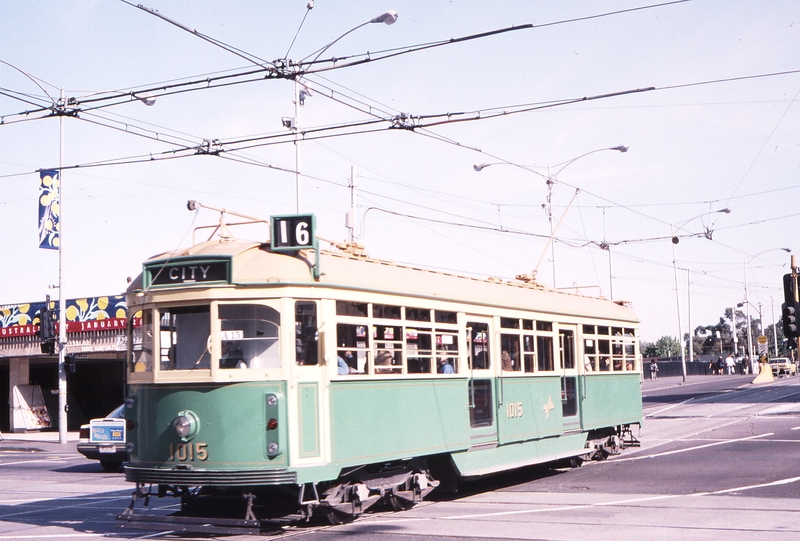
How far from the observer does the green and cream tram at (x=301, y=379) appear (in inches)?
386

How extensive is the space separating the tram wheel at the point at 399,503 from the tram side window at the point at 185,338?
3194 millimetres

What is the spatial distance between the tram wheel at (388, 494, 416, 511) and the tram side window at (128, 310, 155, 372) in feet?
11.3

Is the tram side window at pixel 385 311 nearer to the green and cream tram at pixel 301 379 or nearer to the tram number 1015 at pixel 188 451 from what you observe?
the green and cream tram at pixel 301 379

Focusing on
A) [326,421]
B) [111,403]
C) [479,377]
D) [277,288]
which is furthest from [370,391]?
[111,403]

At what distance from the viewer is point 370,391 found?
426 inches

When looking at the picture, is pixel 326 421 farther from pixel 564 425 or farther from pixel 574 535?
pixel 564 425

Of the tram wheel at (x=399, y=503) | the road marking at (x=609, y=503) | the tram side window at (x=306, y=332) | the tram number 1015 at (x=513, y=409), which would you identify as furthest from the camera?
the tram number 1015 at (x=513, y=409)

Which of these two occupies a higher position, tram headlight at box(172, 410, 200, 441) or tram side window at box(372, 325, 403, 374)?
tram side window at box(372, 325, 403, 374)

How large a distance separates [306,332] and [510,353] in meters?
4.56

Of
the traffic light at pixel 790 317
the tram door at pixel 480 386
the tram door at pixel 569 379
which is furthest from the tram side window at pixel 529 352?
the traffic light at pixel 790 317

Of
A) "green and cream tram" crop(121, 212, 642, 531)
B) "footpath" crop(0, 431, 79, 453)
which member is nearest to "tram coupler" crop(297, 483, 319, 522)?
"green and cream tram" crop(121, 212, 642, 531)

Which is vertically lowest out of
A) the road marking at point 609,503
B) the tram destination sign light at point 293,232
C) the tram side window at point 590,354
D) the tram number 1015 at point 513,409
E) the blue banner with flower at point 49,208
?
the road marking at point 609,503

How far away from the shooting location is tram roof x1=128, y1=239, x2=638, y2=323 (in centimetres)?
1022

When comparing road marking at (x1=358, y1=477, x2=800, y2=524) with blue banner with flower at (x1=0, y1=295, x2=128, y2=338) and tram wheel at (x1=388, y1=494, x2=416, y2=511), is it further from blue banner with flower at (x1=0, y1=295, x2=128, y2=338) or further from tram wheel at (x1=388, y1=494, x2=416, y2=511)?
blue banner with flower at (x1=0, y1=295, x2=128, y2=338)
